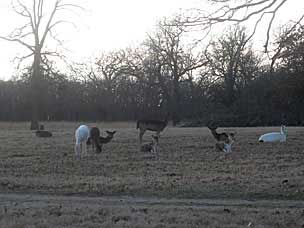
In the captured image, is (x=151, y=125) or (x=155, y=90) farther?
(x=155, y=90)

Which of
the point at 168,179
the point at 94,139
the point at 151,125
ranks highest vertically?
the point at 151,125

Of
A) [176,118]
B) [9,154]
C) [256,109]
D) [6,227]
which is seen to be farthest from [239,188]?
[176,118]

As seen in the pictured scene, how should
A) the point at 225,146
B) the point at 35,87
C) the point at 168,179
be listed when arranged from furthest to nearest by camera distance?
the point at 35,87 < the point at 225,146 < the point at 168,179

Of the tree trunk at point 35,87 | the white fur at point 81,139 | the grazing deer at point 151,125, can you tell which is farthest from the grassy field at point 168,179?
the tree trunk at point 35,87

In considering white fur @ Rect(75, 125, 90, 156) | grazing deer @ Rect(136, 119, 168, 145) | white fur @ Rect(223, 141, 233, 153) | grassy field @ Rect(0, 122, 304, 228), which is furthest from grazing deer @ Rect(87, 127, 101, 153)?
white fur @ Rect(223, 141, 233, 153)

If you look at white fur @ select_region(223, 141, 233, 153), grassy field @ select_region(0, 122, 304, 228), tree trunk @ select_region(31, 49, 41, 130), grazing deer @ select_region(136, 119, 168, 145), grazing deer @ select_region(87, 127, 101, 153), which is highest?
tree trunk @ select_region(31, 49, 41, 130)

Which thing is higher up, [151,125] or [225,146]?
[151,125]

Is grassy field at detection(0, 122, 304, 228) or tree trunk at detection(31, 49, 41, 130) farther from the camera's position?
tree trunk at detection(31, 49, 41, 130)

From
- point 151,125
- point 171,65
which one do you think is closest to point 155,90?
point 171,65

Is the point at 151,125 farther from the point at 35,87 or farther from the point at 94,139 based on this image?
the point at 35,87

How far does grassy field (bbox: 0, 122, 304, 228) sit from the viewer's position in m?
10.6

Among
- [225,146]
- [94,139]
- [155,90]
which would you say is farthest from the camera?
[155,90]

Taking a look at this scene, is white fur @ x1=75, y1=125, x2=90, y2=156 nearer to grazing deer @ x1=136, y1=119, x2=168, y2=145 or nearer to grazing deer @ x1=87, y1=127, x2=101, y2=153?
grazing deer @ x1=87, y1=127, x2=101, y2=153

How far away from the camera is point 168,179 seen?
15.8 meters
